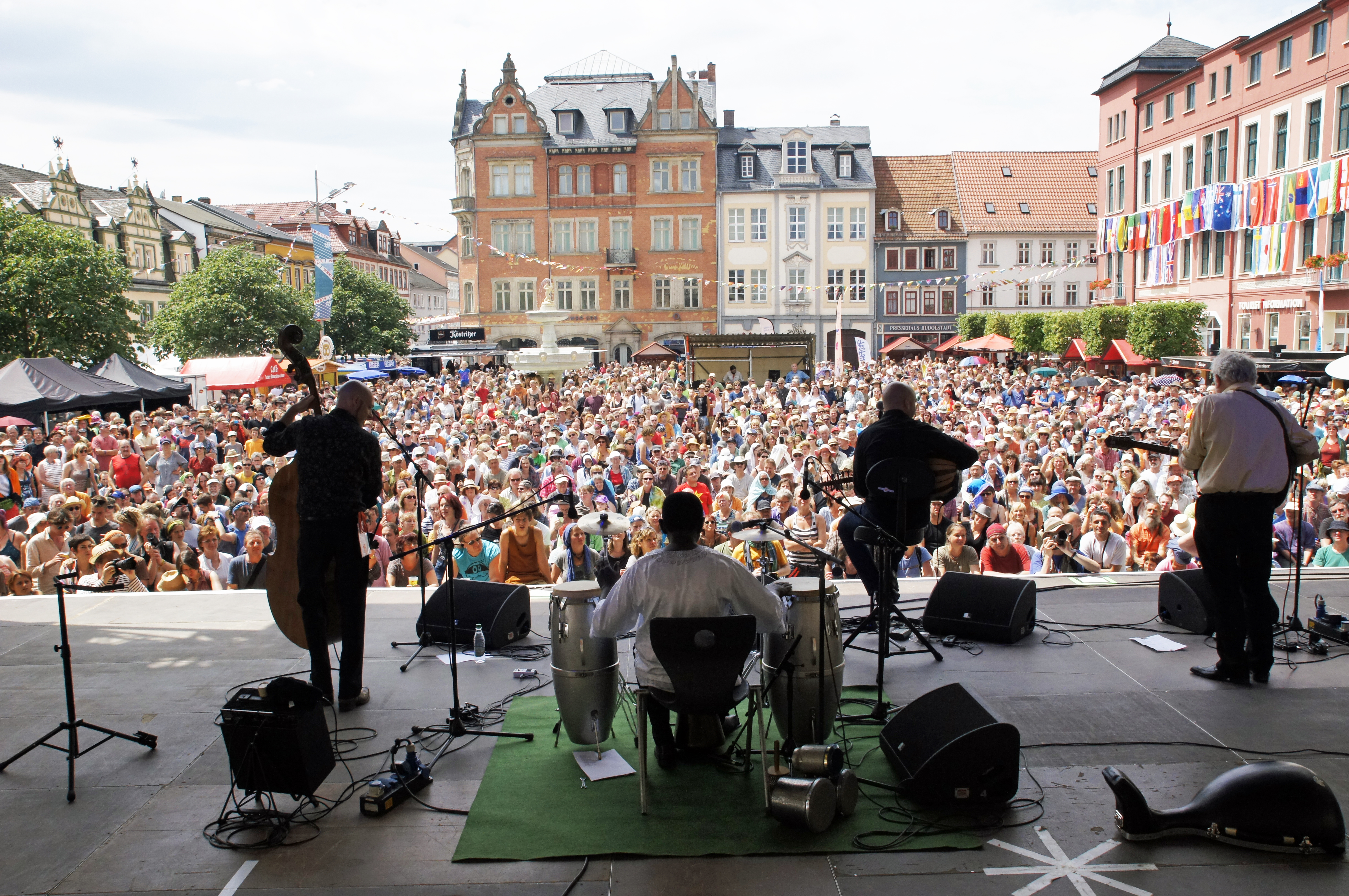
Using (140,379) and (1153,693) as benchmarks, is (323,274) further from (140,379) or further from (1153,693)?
(1153,693)

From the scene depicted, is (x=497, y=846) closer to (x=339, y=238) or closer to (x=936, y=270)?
(x=936, y=270)

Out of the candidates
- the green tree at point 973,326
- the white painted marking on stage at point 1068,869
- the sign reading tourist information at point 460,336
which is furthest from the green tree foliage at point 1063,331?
the white painted marking on stage at point 1068,869

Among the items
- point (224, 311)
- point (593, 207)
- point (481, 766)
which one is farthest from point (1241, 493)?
point (593, 207)

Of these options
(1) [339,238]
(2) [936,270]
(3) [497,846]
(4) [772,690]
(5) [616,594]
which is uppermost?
(1) [339,238]

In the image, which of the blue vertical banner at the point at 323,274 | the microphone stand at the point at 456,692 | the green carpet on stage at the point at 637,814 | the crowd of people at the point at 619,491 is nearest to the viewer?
the green carpet on stage at the point at 637,814

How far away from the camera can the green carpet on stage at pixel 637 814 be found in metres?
3.43

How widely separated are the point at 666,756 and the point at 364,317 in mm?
45537

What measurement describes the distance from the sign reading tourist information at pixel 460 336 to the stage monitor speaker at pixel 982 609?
33548 millimetres

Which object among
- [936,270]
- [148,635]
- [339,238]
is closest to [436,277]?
[339,238]

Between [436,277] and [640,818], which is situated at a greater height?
[436,277]

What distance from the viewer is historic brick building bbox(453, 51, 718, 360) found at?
4131 centimetres

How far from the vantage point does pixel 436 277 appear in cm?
8506

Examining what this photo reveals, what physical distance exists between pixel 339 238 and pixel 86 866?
210 feet

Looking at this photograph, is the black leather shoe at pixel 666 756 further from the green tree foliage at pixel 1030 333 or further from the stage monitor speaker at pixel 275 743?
the green tree foliage at pixel 1030 333
